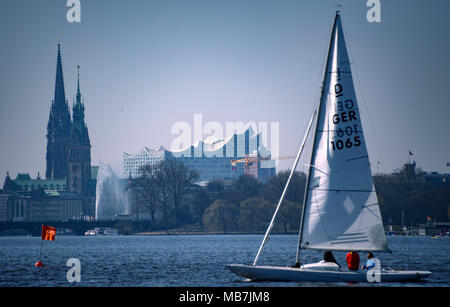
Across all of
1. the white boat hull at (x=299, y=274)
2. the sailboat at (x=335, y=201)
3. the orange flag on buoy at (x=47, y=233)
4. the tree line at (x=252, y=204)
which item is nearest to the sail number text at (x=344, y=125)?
the sailboat at (x=335, y=201)

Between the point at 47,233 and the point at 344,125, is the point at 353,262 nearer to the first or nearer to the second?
the point at 344,125

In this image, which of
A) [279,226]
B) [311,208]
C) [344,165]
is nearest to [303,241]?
[311,208]

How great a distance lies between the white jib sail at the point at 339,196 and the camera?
38.2 meters

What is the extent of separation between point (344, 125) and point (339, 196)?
3239 mm

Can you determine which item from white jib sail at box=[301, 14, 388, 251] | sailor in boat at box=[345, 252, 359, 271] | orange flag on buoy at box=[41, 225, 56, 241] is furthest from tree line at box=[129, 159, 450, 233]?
white jib sail at box=[301, 14, 388, 251]

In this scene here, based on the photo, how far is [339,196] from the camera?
38594 mm

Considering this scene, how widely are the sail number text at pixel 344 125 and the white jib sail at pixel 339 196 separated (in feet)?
0.15

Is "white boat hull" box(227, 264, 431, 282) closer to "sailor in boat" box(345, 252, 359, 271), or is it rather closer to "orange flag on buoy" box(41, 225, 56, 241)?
"sailor in boat" box(345, 252, 359, 271)

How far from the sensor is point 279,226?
554ft

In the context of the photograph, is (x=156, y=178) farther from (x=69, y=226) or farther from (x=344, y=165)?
(x=344, y=165)

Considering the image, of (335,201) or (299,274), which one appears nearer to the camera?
(299,274)

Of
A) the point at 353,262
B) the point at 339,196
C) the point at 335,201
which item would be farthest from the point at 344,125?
the point at 353,262

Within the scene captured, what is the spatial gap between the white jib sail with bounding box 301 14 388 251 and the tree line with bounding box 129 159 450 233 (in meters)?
118
